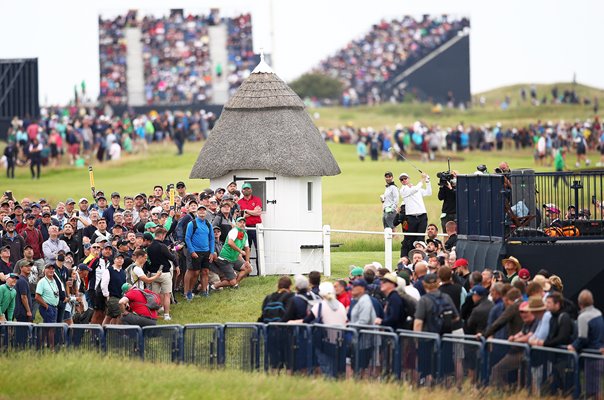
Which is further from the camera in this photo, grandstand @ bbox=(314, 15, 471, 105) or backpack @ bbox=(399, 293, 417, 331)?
grandstand @ bbox=(314, 15, 471, 105)

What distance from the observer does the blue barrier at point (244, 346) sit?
21.6m

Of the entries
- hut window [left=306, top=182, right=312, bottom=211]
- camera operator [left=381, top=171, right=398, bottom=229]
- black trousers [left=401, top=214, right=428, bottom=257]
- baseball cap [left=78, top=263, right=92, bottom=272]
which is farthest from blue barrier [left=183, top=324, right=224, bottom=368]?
camera operator [left=381, top=171, right=398, bottom=229]

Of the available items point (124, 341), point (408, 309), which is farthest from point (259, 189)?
point (408, 309)

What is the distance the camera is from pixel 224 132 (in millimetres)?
33562

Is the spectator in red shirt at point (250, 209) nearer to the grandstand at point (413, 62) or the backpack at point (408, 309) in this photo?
the backpack at point (408, 309)

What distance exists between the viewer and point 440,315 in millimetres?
20938

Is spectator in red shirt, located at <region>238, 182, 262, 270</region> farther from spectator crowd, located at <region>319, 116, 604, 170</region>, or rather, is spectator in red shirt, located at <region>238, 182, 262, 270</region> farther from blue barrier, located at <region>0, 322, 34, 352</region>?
spectator crowd, located at <region>319, 116, 604, 170</region>

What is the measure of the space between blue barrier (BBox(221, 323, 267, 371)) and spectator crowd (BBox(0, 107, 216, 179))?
43718 millimetres

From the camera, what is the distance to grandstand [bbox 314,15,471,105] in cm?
13100

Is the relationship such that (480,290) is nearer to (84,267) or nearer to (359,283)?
(359,283)

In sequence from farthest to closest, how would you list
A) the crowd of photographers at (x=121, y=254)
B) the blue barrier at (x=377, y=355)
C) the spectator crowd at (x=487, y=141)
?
the spectator crowd at (x=487, y=141) → the crowd of photographers at (x=121, y=254) → the blue barrier at (x=377, y=355)

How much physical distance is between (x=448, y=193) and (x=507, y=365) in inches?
480

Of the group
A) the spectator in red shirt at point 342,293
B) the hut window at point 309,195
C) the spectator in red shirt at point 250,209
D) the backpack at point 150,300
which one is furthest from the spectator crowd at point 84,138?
the spectator in red shirt at point 342,293

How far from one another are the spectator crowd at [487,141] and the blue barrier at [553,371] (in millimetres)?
55421
